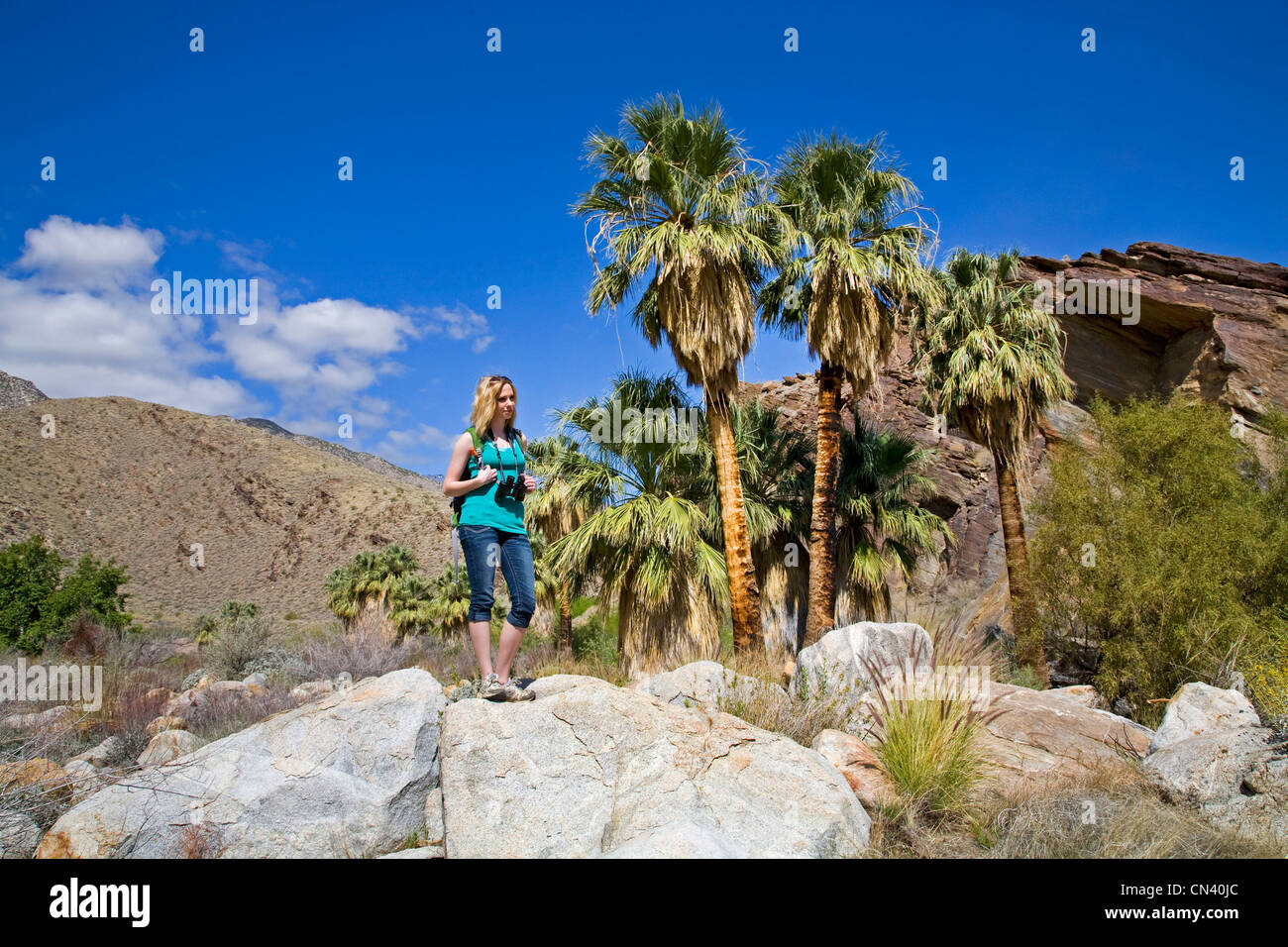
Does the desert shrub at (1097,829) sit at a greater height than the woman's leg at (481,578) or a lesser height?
lesser

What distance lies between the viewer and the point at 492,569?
5.16 meters

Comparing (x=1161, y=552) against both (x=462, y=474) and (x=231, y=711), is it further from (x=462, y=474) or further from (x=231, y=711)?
(x=231, y=711)

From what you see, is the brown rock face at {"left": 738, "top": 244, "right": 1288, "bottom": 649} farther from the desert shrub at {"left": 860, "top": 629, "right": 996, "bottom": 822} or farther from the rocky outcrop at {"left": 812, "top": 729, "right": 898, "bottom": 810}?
the rocky outcrop at {"left": 812, "top": 729, "right": 898, "bottom": 810}

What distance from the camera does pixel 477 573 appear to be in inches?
200

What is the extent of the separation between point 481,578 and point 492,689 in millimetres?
808

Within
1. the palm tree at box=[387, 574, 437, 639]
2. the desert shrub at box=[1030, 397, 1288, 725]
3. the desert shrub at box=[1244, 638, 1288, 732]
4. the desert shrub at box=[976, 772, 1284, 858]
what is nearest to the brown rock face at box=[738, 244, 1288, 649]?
the desert shrub at box=[1030, 397, 1288, 725]

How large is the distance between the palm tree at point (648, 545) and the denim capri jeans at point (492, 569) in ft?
26.0

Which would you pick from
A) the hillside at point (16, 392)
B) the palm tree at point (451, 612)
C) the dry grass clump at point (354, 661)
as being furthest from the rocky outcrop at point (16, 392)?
the dry grass clump at point (354, 661)

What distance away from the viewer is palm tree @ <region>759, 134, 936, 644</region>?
14.1 m

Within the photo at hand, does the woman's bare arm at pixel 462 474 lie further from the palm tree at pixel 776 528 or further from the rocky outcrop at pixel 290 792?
the palm tree at pixel 776 528

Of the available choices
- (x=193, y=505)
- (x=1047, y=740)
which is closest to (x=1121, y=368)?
(x=1047, y=740)

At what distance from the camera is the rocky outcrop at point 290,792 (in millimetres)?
4016
